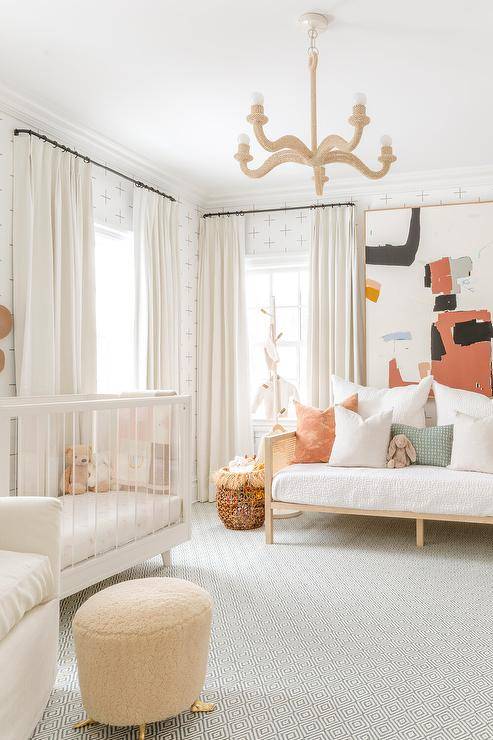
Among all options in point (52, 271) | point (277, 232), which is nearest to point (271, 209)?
point (277, 232)

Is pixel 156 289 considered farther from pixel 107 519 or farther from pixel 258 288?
pixel 107 519

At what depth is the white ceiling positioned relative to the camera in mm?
2482

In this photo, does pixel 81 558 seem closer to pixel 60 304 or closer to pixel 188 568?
pixel 188 568

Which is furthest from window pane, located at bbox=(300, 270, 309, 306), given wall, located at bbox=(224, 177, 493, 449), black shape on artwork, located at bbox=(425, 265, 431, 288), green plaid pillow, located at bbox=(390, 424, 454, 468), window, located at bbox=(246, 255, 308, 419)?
green plaid pillow, located at bbox=(390, 424, 454, 468)

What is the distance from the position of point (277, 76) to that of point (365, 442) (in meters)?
2.11

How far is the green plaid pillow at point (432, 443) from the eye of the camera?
3.89m

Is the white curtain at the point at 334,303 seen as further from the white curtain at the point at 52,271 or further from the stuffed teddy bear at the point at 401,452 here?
the white curtain at the point at 52,271

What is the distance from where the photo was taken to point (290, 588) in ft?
9.72

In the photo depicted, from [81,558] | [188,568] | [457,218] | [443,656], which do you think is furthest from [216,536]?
[457,218]

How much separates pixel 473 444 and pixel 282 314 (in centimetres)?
194

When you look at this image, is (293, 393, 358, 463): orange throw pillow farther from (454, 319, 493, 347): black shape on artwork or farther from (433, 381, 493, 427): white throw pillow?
(454, 319, 493, 347): black shape on artwork

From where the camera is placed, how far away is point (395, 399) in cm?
423

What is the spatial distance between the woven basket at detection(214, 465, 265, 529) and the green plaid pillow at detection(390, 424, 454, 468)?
1.00m

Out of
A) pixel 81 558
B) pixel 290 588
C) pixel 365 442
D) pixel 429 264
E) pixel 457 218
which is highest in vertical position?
pixel 457 218
